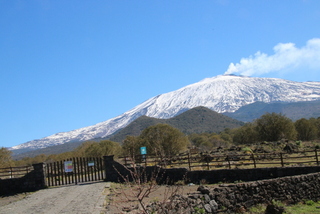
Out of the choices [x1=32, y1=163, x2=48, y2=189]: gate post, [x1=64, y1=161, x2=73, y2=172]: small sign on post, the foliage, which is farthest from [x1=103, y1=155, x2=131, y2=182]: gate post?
the foliage

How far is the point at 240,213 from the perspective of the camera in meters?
10.6

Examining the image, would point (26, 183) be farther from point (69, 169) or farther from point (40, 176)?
point (69, 169)

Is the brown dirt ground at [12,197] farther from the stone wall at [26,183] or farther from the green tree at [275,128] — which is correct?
the green tree at [275,128]

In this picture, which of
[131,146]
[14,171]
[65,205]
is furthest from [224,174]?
[14,171]

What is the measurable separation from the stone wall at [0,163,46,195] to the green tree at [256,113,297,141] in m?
34.1

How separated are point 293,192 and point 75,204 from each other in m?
7.92

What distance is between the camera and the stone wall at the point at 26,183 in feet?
58.6

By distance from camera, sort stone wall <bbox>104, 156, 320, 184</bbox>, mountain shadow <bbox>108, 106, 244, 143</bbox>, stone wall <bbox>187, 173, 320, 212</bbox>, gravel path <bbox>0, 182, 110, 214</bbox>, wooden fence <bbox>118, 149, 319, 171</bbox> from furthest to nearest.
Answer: mountain shadow <bbox>108, 106, 244, 143</bbox>, wooden fence <bbox>118, 149, 319, 171</bbox>, stone wall <bbox>104, 156, 320, 184</bbox>, gravel path <bbox>0, 182, 110, 214</bbox>, stone wall <bbox>187, 173, 320, 212</bbox>

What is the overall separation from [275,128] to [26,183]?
119ft

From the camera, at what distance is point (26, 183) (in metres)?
18.0

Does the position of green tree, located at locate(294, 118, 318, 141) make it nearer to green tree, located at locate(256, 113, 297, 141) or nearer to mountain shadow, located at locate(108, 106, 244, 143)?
green tree, located at locate(256, 113, 297, 141)

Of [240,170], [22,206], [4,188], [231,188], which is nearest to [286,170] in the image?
[240,170]

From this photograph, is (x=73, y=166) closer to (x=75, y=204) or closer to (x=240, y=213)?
(x=75, y=204)

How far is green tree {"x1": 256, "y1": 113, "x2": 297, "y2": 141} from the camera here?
44562 millimetres
